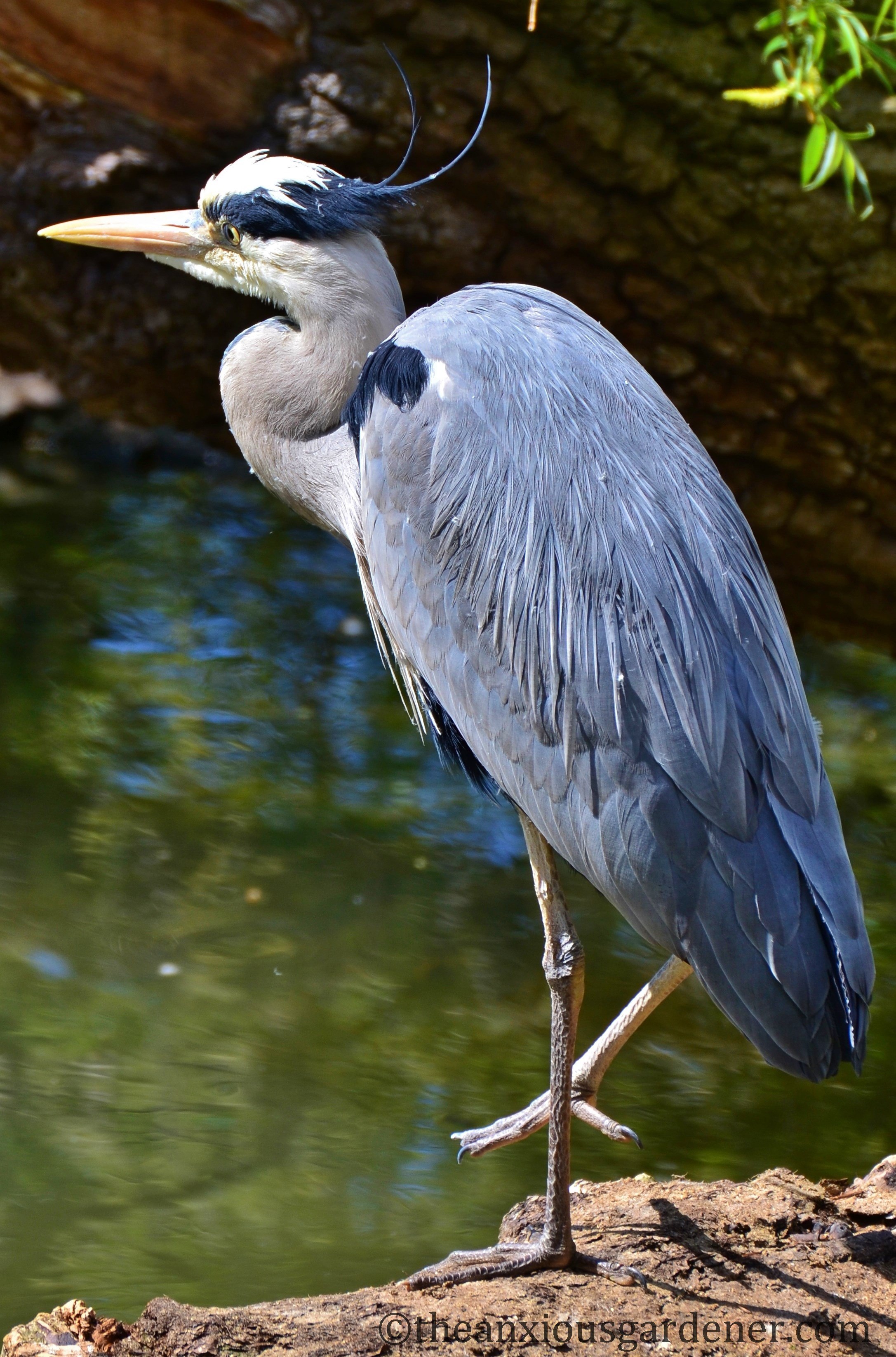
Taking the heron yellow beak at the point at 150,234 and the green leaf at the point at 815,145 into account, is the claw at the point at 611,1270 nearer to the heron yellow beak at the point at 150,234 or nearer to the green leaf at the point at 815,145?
the green leaf at the point at 815,145

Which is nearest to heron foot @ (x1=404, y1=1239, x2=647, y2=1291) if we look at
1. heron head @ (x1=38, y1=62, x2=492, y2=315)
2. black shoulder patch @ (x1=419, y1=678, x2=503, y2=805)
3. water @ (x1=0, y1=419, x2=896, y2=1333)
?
water @ (x1=0, y1=419, x2=896, y2=1333)

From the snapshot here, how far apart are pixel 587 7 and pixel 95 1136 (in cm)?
457

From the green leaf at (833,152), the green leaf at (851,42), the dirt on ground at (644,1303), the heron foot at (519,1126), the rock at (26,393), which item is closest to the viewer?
the dirt on ground at (644,1303)

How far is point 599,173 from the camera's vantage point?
5734mm

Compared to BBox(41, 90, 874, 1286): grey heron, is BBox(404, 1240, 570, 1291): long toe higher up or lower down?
lower down

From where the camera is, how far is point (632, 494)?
2.45 metres

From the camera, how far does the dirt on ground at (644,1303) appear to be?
2082mm

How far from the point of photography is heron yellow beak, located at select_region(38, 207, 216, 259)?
10.2 feet

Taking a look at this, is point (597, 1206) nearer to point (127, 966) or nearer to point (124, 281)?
point (127, 966)

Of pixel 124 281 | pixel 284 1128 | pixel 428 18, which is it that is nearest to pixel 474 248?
pixel 428 18

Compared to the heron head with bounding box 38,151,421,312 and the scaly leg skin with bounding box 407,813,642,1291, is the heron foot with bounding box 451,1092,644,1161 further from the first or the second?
the heron head with bounding box 38,151,421,312

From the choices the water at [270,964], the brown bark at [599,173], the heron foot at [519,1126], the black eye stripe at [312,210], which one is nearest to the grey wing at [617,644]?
the black eye stripe at [312,210]

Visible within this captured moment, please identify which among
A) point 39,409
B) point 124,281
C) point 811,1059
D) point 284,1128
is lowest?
point 284,1128

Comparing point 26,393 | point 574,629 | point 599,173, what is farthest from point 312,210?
point 26,393
